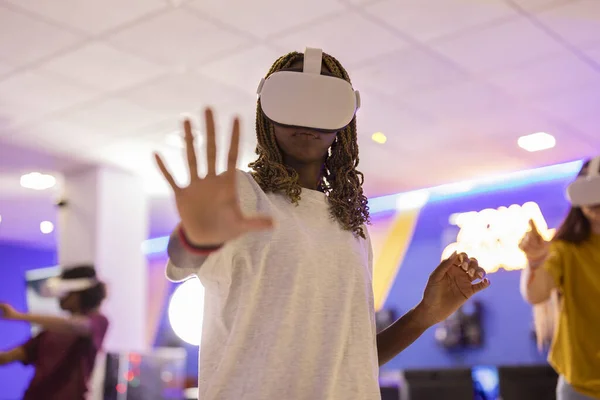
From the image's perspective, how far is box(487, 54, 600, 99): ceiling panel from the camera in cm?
388

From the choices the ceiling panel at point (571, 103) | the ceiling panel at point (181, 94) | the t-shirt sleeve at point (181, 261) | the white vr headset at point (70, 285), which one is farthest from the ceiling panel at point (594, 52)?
the t-shirt sleeve at point (181, 261)

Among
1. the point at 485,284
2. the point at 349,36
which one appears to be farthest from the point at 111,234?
the point at 485,284

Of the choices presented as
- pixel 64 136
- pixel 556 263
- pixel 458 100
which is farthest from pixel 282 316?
pixel 64 136

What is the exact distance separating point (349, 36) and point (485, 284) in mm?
2503

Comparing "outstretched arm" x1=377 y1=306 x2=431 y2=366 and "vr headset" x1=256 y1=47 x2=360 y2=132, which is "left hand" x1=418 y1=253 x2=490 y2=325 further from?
"vr headset" x1=256 y1=47 x2=360 y2=132

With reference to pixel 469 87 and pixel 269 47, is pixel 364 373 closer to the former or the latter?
pixel 269 47

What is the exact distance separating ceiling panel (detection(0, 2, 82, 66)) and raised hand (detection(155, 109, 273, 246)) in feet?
9.33

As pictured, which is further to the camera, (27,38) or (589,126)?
(589,126)

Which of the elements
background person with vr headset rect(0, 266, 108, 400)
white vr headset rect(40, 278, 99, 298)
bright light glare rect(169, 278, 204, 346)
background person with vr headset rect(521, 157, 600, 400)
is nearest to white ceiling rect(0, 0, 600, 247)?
white vr headset rect(40, 278, 99, 298)

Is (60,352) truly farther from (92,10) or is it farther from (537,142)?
(537,142)

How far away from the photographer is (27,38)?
3545 millimetres

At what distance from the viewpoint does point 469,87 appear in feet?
13.8

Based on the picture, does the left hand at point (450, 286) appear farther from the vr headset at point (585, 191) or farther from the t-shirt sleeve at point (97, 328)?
the t-shirt sleeve at point (97, 328)

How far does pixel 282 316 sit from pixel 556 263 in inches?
54.4
